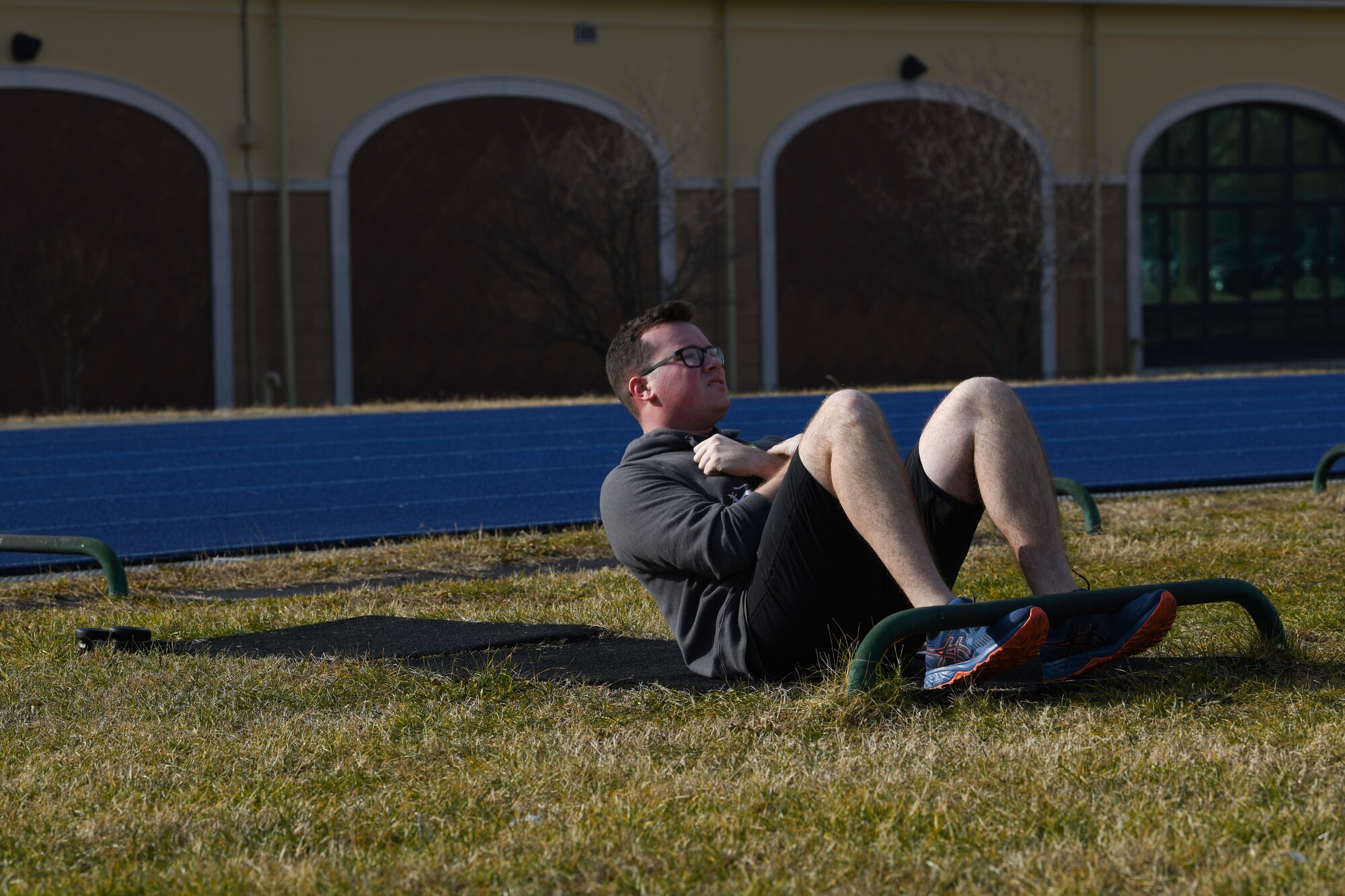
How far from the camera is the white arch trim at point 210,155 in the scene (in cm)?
2156

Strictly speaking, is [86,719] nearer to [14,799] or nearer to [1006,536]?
[14,799]

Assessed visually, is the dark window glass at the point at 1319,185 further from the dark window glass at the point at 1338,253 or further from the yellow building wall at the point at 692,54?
the yellow building wall at the point at 692,54

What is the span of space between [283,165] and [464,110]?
2.56 metres

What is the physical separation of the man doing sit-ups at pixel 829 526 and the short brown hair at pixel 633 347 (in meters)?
0.01

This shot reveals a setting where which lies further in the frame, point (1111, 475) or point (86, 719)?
point (1111, 475)

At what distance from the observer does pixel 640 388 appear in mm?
4887

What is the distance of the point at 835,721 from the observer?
4.19 metres

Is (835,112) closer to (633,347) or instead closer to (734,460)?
(633,347)

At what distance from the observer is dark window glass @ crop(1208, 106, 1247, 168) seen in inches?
1045

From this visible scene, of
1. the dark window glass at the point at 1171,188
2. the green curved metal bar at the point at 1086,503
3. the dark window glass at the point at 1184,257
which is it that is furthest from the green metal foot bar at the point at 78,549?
the dark window glass at the point at 1184,257

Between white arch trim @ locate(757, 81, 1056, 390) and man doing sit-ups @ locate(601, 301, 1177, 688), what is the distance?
65.4 ft

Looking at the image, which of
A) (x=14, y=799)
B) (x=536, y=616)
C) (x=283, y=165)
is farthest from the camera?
(x=283, y=165)

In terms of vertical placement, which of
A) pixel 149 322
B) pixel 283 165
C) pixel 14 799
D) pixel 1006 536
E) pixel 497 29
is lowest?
pixel 14 799

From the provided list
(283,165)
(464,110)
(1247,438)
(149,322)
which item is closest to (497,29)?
(464,110)
